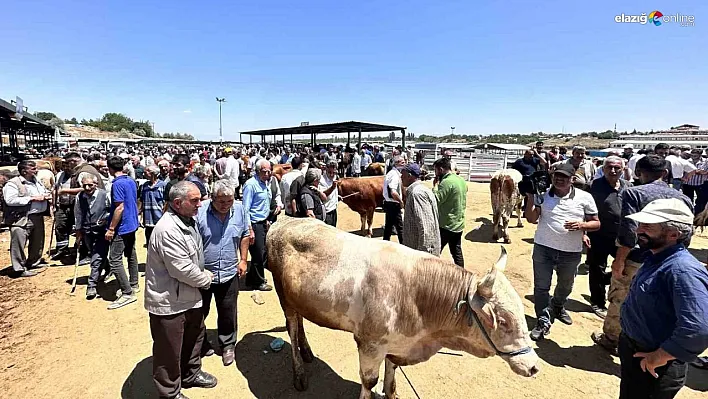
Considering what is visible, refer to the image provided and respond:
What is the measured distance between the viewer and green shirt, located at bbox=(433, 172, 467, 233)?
5.11m

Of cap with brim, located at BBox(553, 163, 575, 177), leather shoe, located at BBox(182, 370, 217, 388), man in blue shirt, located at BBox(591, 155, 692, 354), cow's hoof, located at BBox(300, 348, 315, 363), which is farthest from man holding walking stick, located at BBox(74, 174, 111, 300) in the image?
man in blue shirt, located at BBox(591, 155, 692, 354)

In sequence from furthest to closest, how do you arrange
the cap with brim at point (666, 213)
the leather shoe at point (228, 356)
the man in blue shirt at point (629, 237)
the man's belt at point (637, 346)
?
the leather shoe at point (228, 356) < the man in blue shirt at point (629, 237) < the man's belt at point (637, 346) < the cap with brim at point (666, 213)

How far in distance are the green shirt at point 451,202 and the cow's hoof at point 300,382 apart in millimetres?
2914

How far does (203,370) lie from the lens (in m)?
3.70

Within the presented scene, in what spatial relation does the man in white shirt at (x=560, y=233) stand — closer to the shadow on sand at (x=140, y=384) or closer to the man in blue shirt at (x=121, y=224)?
the shadow on sand at (x=140, y=384)

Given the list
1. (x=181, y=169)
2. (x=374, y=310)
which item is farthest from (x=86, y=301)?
(x=374, y=310)

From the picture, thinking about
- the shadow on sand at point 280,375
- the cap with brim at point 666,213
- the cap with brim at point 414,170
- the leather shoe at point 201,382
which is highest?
the cap with brim at point 414,170

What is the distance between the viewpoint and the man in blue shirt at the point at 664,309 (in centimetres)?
192

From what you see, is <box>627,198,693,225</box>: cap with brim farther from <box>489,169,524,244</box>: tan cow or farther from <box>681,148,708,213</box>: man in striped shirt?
<box>681,148,708,213</box>: man in striped shirt

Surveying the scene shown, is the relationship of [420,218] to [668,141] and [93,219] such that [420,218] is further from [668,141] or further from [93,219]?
[668,141]

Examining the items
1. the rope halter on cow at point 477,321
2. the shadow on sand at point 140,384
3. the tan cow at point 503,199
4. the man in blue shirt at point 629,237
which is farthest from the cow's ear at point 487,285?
the tan cow at point 503,199

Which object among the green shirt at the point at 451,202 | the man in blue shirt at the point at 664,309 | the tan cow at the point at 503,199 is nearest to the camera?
the man in blue shirt at the point at 664,309

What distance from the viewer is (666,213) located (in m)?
2.06

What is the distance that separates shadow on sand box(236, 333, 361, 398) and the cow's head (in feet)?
→ 5.44
